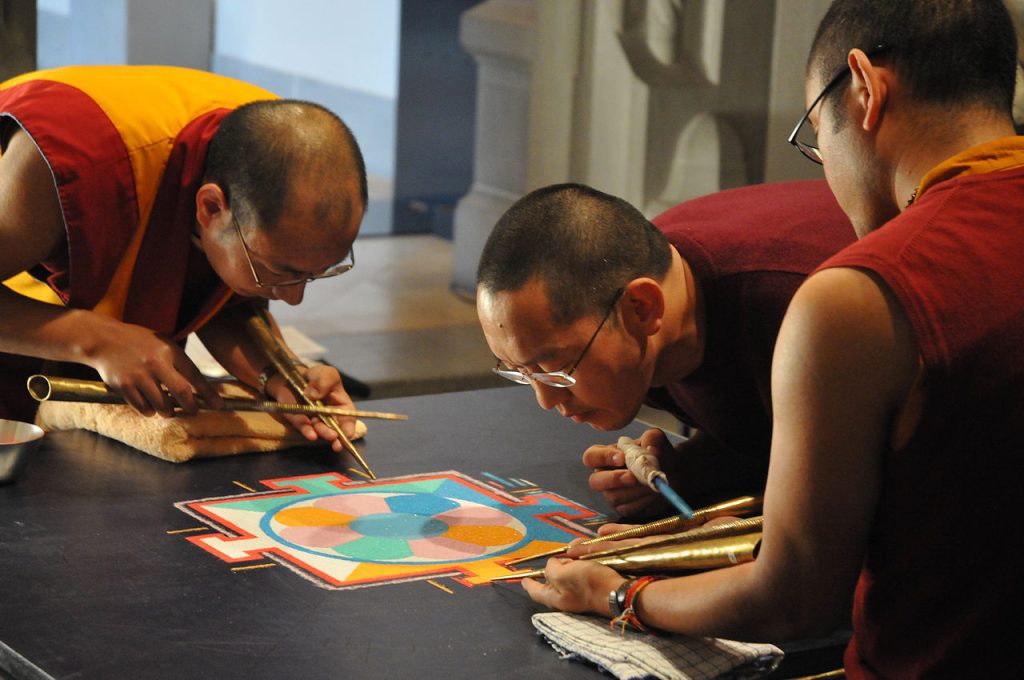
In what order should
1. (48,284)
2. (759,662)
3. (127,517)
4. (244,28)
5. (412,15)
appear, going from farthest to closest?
(412,15) < (244,28) < (48,284) < (127,517) < (759,662)

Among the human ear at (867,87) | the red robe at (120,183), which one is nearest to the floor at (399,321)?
the red robe at (120,183)

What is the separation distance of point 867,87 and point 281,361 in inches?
52.7

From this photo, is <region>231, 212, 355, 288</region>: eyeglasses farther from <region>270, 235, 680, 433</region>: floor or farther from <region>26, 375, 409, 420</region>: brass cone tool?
<region>270, 235, 680, 433</region>: floor

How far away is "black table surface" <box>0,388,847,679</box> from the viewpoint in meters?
1.42

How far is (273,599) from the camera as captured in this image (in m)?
1.60

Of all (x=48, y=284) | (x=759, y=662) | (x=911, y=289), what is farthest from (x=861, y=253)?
(x=48, y=284)

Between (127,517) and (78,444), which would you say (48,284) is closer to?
(78,444)

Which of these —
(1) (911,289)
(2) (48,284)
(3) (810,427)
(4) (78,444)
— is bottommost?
(4) (78,444)

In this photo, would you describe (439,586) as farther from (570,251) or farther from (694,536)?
(570,251)

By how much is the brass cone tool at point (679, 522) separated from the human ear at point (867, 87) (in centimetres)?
61

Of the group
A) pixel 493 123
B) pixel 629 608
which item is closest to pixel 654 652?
pixel 629 608

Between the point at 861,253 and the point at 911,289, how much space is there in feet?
0.19

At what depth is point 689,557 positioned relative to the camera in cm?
166

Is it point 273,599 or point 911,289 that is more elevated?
point 911,289
